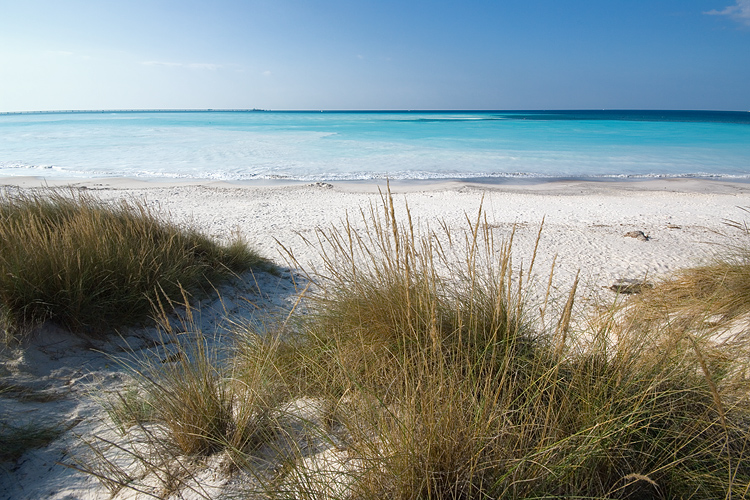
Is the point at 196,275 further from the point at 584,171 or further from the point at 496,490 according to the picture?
the point at 584,171

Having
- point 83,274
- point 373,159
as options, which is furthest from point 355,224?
point 373,159

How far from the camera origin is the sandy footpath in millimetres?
2463

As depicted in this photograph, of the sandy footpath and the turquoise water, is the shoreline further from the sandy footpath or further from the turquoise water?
the turquoise water

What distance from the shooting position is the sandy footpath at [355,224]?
246 cm

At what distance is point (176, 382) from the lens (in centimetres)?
201

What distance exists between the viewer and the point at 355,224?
8.34 metres

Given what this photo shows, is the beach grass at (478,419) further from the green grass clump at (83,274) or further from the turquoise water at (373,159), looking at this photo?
the turquoise water at (373,159)

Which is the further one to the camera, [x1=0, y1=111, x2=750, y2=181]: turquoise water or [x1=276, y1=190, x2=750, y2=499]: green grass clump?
[x1=0, y1=111, x2=750, y2=181]: turquoise water

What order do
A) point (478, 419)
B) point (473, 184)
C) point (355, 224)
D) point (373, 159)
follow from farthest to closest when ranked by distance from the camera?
point (373, 159), point (473, 184), point (355, 224), point (478, 419)

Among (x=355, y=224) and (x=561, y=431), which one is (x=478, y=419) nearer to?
(x=561, y=431)

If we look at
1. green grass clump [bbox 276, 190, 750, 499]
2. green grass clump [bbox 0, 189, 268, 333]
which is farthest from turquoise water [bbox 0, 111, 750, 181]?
green grass clump [bbox 276, 190, 750, 499]

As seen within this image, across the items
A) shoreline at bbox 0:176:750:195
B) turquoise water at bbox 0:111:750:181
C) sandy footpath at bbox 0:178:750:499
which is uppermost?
turquoise water at bbox 0:111:750:181

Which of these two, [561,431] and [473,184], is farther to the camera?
[473,184]

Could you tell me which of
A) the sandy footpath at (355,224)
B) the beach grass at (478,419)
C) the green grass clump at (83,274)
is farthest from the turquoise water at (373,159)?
the beach grass at (478,419)
